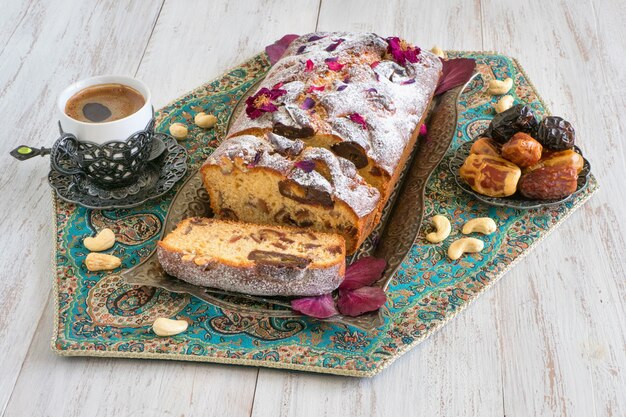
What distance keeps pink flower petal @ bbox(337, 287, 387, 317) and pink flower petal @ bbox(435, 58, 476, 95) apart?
1467mm

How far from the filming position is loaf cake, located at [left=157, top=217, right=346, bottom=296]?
2844 mm

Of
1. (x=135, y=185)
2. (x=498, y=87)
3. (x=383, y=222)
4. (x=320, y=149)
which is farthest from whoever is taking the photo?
(x=498, y=87)

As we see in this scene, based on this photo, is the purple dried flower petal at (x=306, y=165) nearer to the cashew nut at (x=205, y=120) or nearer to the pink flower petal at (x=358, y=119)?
the pink flower petal at (x=358, y=119)

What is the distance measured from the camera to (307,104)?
10.7ft

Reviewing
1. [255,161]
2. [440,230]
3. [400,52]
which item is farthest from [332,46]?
[440,230]

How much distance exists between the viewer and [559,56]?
4.49 m

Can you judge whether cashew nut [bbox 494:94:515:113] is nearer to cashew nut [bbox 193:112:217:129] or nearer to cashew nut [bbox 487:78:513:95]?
cashew nut [bbox 487:78:513:95]

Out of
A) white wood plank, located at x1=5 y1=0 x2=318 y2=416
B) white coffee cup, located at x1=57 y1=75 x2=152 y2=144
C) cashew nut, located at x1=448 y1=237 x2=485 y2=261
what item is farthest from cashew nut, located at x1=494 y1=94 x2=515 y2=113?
white wood plank, located at x1=5 y1=0 x2=318 y2=416

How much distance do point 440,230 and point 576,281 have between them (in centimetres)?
58

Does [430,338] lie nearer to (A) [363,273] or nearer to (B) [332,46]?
(A) [363,273]

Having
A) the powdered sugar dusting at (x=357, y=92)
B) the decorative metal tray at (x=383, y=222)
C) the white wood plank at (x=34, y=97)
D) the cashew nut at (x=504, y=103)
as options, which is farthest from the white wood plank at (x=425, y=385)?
the cashew nut at (x=504, y=103)

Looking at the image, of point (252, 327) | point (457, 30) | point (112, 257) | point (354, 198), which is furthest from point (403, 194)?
point (457, 30)

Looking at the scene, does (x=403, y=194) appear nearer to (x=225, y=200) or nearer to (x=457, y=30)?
(x=225, y=200)

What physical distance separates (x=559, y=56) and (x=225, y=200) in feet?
7.66
